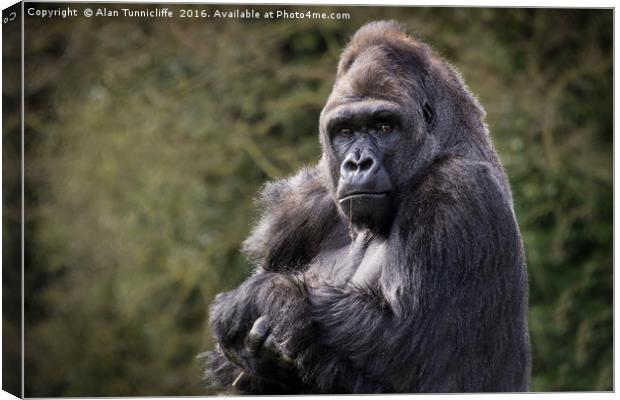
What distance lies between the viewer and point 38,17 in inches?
196

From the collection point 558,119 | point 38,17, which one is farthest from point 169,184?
point 38,17

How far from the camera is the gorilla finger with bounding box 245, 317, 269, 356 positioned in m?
4.11

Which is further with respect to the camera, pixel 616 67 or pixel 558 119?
pixel 558 119

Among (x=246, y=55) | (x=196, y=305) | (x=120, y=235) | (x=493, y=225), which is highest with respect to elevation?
(x=246, y=55)

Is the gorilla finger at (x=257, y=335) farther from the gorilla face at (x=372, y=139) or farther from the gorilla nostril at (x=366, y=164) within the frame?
the gorilla nostril at (x=366, y=164)

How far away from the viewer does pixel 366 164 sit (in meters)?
4.24

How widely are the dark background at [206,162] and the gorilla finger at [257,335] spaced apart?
1503 millimetres

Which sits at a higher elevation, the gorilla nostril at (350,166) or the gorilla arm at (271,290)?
the gorilla nostril at (350,166)

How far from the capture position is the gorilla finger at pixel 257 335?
4109 millimetres

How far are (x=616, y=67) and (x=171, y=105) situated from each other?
14.1ft

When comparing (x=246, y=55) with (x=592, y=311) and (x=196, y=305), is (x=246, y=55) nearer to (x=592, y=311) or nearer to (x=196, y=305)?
(x=196, y=305)

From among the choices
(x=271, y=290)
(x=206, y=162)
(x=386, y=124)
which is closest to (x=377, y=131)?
(x=386, y=124)

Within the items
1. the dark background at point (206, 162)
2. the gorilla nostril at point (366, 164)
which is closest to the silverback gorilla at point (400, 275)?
the gorilla nostril at point (366, 164)

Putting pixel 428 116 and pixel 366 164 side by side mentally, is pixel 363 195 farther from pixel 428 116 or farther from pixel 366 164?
pixel 428 116
